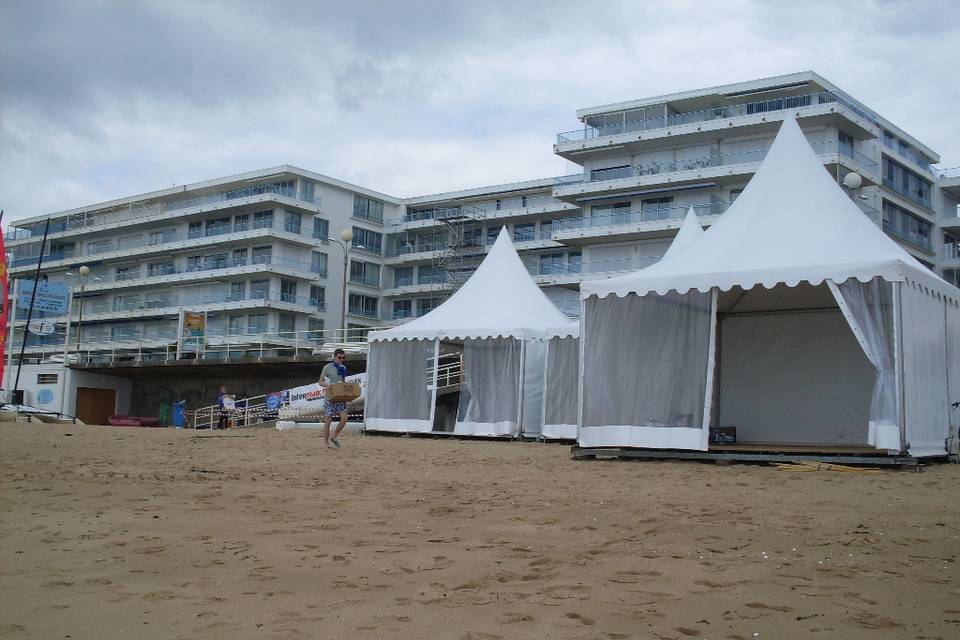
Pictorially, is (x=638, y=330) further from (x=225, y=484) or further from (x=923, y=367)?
(x=225, y=484)

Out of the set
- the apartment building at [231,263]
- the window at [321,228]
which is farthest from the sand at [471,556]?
the window at [321,228]

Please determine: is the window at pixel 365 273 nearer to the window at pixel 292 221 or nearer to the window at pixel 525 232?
the window at pixel 292 221

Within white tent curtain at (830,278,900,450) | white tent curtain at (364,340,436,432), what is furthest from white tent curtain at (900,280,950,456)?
white tent curtain at (364,340,436,432)

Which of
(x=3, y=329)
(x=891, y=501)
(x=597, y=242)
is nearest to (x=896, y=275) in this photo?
(x=891, y=501)

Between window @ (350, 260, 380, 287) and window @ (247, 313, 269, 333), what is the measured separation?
7362mm

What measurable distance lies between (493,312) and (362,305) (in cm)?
4690

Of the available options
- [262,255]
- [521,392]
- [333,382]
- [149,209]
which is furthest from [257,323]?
[333,382]

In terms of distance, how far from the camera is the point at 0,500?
24.2ft

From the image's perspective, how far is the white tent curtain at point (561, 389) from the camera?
17.6 m

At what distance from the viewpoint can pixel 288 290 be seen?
6125cm

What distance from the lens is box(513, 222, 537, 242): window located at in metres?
60.8

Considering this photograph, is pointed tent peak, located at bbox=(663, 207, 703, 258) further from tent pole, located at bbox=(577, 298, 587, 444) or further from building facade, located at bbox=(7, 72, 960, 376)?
building facade, located at bbox=(7, 72, 960, 376)

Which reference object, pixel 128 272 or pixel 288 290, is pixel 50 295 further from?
pixel 128 272

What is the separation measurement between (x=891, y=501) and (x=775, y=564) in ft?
10.9
